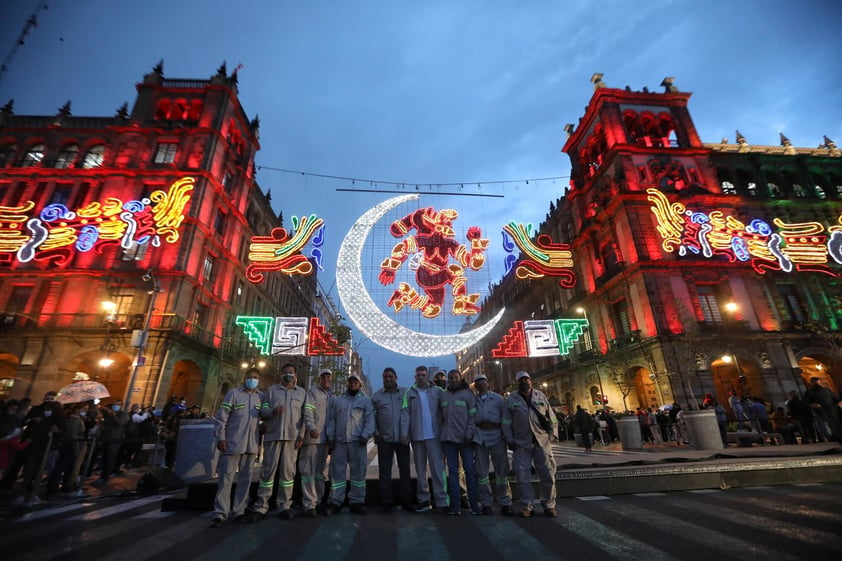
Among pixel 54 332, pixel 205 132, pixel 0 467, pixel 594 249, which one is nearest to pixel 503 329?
pixel 594 249

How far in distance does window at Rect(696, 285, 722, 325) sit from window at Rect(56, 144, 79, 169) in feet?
141

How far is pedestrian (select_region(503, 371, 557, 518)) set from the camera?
205 inches

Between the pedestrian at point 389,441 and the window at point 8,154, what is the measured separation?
34.2 m

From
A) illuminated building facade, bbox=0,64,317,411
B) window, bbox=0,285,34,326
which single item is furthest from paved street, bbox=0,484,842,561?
window, bbox=0,285,34,326

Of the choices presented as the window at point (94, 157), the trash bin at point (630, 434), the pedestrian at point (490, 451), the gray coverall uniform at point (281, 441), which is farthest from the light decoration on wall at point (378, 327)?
the window at point (94, 157)

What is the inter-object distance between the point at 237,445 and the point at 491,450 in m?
3.84

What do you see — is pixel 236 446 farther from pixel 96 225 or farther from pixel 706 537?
pixel 96 225

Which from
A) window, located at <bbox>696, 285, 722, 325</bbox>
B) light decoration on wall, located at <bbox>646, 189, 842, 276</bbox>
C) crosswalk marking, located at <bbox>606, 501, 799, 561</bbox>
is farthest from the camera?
window, located at <bbox>696, 285, 722, 325</bbox>

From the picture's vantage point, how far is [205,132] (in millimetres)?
25344

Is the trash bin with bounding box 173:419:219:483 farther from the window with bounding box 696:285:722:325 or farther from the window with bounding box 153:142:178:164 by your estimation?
the window with bounding box 696:285:722:325

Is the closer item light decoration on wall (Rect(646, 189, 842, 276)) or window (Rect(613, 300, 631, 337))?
light decoration on wall (Rect(646, 189, 842, 276))

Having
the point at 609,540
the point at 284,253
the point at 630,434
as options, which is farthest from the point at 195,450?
the point at 630,434

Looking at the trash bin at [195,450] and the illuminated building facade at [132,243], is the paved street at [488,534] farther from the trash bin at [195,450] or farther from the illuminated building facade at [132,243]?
the illuminated building facade at [132,243]

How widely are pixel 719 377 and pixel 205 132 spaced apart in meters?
38.3
